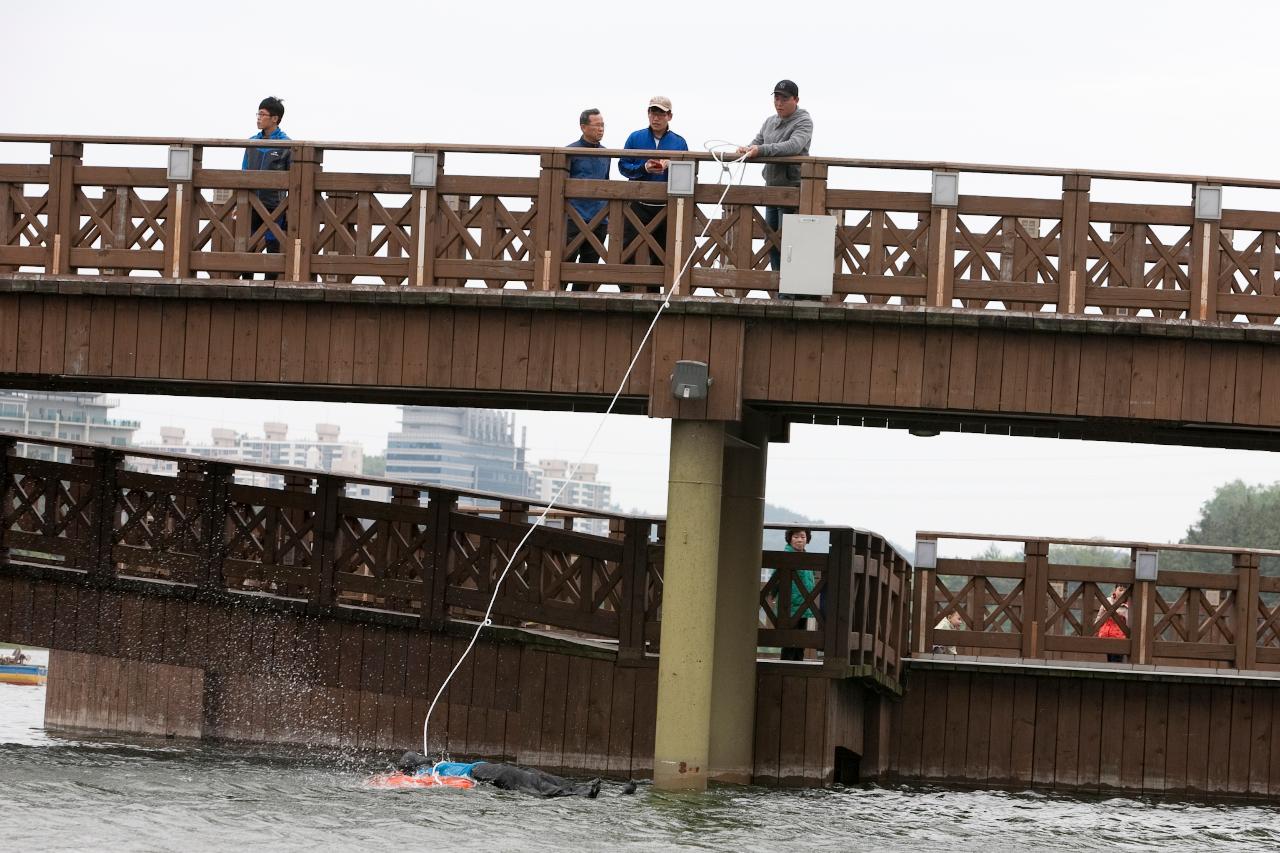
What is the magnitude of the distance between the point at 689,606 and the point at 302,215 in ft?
15.1

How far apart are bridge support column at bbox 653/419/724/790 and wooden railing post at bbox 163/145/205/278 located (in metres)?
4.39

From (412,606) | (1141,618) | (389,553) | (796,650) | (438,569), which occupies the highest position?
(389,553)

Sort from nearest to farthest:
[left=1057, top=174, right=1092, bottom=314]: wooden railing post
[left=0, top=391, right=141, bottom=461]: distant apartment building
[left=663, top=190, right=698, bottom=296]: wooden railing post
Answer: [left=1057, top=174, right=1092, bottom=314]: wooden railing post, [left=663, top=190, right=698, bottom=296]: wooden railing post, [left=0, top=391, right=141, bottom=461]: distant apartment building

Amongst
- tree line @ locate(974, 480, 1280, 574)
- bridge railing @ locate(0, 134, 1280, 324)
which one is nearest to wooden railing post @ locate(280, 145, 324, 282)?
bridge railing @ locate(0, 134, 1280, 324)

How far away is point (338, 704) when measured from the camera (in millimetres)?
21141

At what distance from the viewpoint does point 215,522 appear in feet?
65.4

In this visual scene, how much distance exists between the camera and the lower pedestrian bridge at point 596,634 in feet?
61.6

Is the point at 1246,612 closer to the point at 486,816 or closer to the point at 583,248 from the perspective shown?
the point at 583,248

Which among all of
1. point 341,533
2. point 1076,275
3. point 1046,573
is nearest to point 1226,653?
point 1046,573

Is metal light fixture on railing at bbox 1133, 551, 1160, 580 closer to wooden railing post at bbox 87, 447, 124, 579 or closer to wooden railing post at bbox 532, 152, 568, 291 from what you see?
wooden railing post at bbox 532, 152, 568, 291

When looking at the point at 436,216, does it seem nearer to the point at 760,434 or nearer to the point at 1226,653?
the point at 760,434

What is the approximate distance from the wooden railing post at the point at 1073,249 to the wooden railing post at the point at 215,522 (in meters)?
8.72

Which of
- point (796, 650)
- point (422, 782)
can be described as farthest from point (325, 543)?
point (796, 650)

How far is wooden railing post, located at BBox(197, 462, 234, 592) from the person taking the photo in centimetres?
1984
